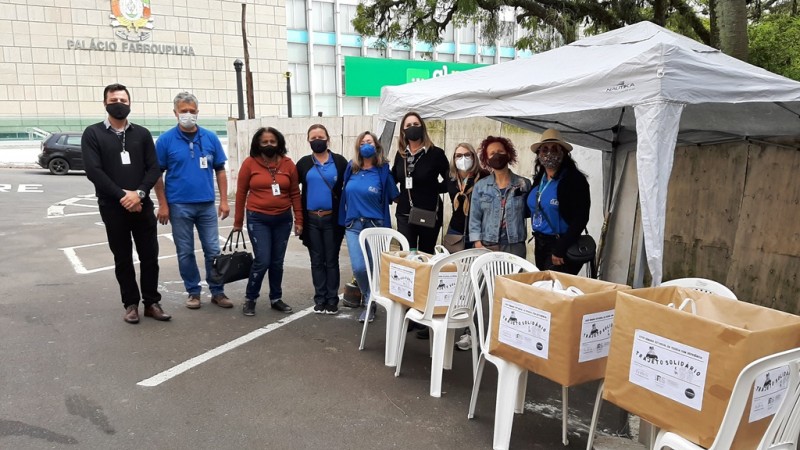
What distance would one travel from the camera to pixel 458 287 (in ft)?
11.9

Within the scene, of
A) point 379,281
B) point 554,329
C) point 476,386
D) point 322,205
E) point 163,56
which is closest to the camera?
point 554,329

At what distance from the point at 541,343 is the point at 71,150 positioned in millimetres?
21676

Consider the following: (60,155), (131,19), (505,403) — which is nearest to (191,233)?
(505,403)

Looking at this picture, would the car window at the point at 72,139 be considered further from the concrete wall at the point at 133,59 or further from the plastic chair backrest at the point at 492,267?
the plastic chair backrest at the point at 492,267

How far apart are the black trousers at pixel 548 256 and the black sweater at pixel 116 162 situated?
3.35 metres

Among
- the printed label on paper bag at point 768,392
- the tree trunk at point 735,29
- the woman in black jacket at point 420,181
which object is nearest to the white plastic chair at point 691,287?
the printed label on paper bag at point 768,392

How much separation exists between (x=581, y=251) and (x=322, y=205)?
2353 mm

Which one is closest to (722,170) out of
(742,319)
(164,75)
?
(742,319)

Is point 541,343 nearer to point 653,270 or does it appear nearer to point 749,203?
point 653,270

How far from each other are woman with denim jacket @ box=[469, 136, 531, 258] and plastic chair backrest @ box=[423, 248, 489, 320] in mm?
464

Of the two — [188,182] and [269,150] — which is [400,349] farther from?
[188,182]

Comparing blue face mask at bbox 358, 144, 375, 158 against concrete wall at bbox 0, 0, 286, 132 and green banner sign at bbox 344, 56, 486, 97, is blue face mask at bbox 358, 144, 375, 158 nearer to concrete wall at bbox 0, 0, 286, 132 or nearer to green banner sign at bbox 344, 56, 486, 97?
concrete wall at bbox 0, 0, 286, 132

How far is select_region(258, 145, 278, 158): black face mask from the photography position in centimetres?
487

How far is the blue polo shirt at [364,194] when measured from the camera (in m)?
4.77
